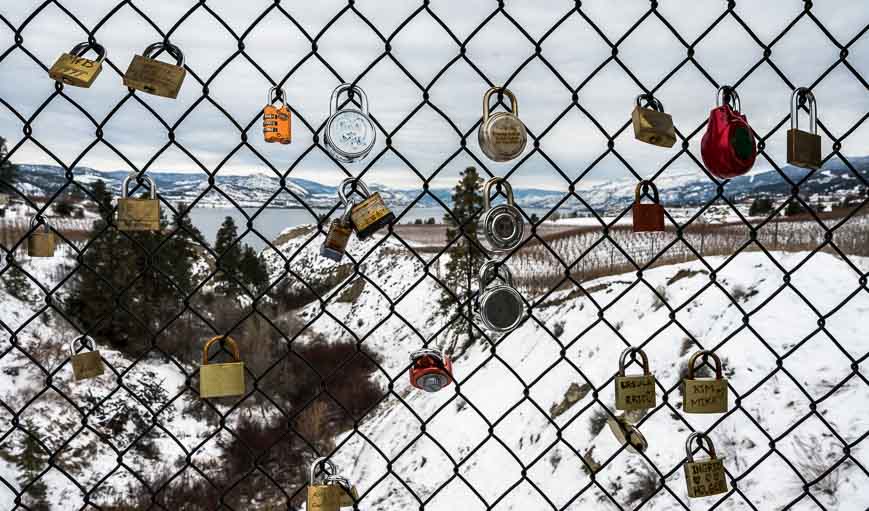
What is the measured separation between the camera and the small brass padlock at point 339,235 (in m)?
1.79

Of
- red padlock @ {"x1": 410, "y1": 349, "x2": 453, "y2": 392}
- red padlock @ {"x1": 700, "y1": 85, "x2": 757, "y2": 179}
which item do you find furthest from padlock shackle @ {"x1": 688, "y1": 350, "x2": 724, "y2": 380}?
red padlock @ {"x1": 410, "y1": 349, "x2": 453, "y2": 392}

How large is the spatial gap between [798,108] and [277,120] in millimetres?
1703

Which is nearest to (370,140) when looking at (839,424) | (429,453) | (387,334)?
(839,424)

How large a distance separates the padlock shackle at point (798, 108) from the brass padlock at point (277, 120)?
5.38ft

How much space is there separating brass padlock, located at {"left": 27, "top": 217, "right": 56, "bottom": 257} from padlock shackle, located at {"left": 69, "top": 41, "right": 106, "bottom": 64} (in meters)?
0.49

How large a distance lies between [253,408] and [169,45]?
74.6 feet

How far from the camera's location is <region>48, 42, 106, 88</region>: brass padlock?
158 cm

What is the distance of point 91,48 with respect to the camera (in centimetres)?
166

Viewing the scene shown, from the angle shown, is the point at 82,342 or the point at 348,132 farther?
the point at 82,342

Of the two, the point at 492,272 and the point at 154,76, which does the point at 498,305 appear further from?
the point at 154,76

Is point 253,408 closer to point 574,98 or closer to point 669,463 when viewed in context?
point 669,463

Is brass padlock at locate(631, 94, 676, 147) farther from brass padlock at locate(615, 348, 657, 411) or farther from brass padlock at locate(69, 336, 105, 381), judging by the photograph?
brass padlock at locate(69, 336, 105, 381)

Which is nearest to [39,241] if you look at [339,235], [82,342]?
[82,342]

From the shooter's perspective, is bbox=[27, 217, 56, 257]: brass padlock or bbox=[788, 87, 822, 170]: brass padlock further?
bbox=[788, 87, 822, 170]: brass padlock
